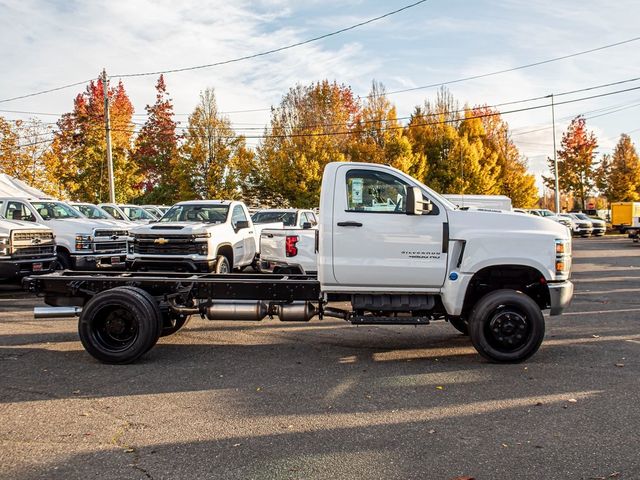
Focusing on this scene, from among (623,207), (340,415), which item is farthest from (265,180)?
(340,415)

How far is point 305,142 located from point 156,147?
19264 millimetres

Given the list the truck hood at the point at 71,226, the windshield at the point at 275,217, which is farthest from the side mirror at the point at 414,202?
the windshield at the point at 275,217

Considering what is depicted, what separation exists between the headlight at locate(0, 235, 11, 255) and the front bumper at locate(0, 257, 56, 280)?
0.17m

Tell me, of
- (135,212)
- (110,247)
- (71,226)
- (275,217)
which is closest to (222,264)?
(110,247)

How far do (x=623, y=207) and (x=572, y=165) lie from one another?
19821 mm

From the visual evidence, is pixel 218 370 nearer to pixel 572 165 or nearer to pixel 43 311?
pixel 43 311

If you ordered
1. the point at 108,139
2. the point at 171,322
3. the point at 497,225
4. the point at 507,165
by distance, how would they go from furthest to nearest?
the point at 507,165 → the point at 108,139 → the point at 171,322 → the point at 497,225

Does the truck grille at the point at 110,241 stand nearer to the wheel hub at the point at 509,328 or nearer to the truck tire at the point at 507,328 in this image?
the truck tire at the point at 507,328

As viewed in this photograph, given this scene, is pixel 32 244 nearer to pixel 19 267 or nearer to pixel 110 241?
pixel 19 267

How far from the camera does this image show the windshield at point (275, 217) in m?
17.7

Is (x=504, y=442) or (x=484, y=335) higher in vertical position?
(x=484, y=335)

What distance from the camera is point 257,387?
5.95m

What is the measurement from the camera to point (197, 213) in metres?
13.6

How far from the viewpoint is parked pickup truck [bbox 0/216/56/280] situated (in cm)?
1248
